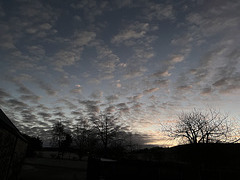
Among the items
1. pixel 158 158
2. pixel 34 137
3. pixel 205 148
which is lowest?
pixel 158 158

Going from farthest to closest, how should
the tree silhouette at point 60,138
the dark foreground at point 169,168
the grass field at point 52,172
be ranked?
the tree silhouette at point 60,138
the grass field at point 52,172
the dark foreground at point 169,168

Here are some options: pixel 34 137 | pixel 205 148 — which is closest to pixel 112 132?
pixel 205 148

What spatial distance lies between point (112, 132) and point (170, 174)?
26.2 m

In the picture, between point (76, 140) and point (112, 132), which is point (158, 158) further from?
point (76, 140)

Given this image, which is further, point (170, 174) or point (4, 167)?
point (170, 174)

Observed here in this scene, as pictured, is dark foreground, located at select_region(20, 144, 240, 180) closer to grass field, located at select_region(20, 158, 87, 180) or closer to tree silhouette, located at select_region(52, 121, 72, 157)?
grass field, located at select_region(20, 158, 87, 180)

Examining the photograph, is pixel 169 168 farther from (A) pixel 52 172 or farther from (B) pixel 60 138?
(B) pixel 60 138

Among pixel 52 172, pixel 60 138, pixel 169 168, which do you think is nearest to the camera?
pixel 169 168

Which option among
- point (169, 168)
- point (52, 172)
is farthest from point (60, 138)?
point (169, 168)

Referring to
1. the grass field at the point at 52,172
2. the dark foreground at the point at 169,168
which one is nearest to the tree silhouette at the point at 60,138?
the grass field at the point at 52,172

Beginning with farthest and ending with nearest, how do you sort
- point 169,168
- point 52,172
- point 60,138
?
point 60,138, point 52,172, point 169,168

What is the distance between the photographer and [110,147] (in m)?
35.7

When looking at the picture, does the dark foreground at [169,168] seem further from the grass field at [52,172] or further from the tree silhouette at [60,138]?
the tree silhouette at [60,138]

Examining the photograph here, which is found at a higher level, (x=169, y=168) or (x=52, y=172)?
(x=169, y=168)
